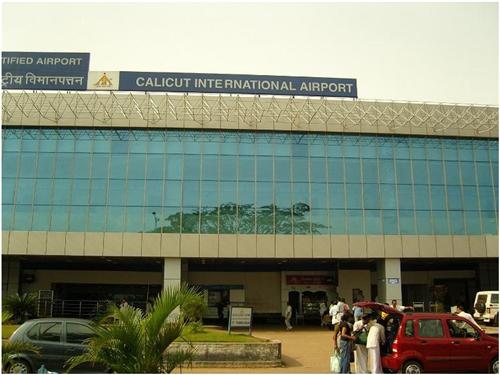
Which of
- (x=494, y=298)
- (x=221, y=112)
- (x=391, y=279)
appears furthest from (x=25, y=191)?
(x=494, y=298)

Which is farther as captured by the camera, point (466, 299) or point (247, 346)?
point (466, 299)

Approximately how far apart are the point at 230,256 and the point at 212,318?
26.2 ft

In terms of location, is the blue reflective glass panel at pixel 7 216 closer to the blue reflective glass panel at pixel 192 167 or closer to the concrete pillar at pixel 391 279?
the blue reflective glass panel at pixel 192 167

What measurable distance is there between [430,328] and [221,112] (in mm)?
18894

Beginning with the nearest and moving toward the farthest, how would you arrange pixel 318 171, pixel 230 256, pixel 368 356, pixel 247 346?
1. pixel 368 356
2. pixel 247 346
3. pixel 230 256
4. pixel 318 171

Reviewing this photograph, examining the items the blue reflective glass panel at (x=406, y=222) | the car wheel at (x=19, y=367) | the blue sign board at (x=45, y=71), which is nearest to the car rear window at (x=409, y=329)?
the car wheel at (x=19, y=367)

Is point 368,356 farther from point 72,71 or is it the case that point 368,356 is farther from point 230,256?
point 72,71

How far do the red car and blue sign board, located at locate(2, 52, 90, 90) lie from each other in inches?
845

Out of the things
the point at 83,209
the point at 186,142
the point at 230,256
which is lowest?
the point at 230,256

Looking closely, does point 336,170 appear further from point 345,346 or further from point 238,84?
point 345,346

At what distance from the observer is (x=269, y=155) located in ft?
91.4

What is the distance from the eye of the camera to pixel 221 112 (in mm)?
27953

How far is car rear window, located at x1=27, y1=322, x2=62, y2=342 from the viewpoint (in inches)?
477

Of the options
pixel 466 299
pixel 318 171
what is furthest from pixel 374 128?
pixel 466 299
